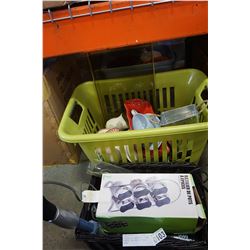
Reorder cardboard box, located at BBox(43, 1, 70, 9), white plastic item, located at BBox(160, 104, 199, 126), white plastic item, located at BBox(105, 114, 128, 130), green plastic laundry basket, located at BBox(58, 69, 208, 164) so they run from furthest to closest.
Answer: white plastic item, located at BBox(105, 114, 128, 130) < white plastic item, located at BBox(160, 104, 199, 126) < green plastic laundry basket, located at BBox(58, 69, 208, 164) < cardboard box, located at BBox(43, 1, 70, 9)

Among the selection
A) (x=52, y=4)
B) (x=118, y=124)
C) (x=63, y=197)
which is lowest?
(x=63, y=197)

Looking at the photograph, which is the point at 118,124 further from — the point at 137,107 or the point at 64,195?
the point at 64,195

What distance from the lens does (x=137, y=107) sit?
3.06 feet

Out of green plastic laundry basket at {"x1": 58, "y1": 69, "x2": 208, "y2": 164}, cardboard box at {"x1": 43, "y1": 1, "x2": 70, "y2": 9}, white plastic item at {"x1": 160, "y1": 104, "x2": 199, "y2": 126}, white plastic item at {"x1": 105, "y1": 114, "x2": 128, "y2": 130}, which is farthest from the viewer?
white plastic item at {"x1": 105, "y1": 114, "x2": 128, "y2": 130}

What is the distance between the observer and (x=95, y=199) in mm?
676

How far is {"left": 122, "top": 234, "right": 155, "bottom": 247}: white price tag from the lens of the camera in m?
0.61

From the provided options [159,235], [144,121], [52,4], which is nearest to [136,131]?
[144,121]

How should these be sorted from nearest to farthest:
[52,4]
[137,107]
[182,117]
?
[52,4] → [182,117] → [137,107]

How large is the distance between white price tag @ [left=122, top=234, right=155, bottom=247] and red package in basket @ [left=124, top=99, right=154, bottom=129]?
0.38 m

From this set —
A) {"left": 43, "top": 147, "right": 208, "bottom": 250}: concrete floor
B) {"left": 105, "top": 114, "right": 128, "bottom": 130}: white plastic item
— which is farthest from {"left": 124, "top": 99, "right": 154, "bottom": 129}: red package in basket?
{"left": 43, "top": 147, "right": 208, "bottom": 250}: concrete floor

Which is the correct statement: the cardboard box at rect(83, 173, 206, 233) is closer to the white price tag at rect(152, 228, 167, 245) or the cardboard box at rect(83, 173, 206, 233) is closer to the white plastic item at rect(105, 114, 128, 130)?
the white price tag at rect(152, 228, 167, 245)

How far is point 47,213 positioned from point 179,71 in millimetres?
703

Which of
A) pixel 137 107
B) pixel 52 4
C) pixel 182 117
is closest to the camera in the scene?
pixel 52 4

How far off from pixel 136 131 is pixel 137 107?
26 cm
